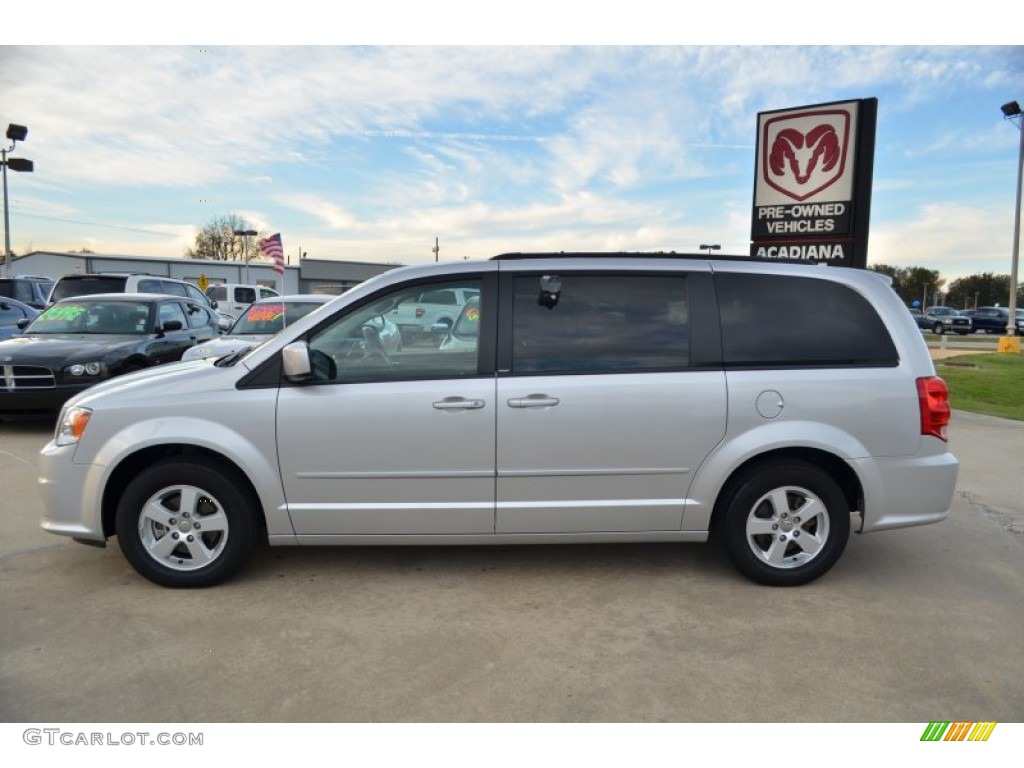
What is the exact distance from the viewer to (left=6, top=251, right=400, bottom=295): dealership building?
4725 cm

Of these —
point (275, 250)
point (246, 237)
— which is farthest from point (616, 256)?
point (246, 237)

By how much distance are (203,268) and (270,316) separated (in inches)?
1760

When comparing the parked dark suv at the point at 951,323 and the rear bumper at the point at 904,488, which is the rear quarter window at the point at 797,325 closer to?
the rear bumper at the point at 904,488

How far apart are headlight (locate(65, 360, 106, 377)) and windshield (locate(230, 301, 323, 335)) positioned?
204cm

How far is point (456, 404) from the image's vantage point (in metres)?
3.81

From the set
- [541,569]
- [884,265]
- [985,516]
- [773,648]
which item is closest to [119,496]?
[541,569]

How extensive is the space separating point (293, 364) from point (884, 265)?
→ 99.0m

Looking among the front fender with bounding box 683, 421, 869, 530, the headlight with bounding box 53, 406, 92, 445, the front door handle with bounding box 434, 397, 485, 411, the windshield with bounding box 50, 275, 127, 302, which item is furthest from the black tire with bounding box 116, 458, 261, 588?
the windshield with bounding box 50, 275, 127, 302

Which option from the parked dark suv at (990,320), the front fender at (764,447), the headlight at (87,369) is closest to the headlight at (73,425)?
the front fender at (764,447)

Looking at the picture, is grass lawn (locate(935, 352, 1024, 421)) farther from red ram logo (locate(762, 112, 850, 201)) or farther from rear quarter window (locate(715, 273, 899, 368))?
rear quarter window (locate(715, 273, 899, 368))

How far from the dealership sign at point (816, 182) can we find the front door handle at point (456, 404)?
20.5 ft

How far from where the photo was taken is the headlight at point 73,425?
3.86 metres

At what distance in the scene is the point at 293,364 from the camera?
3676mm

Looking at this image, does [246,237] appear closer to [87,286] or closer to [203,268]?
[203,268]
